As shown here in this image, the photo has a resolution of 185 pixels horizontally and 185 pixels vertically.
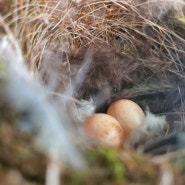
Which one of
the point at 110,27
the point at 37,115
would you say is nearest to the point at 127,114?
the point at 110,27

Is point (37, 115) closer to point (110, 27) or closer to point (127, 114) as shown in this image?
point (127, 114)

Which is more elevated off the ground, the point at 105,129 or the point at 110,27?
the point at 110,27

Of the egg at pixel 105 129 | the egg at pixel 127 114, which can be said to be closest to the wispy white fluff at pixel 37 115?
the egg at pixel 105 129

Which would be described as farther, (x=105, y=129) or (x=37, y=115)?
(x=105, y=129)

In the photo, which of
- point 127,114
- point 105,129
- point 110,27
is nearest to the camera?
point 105,129

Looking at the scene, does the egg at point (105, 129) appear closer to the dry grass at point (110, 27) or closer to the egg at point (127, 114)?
the egg at point (127, 114)

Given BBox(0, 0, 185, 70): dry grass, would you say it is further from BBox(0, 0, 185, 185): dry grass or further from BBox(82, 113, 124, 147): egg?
BBox(82, 113, 124, 147): egg

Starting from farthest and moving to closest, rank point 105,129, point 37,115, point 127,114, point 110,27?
point 110,27
point 127,114
point 105,129
point 37,115
